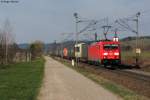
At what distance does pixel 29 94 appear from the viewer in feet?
62.0

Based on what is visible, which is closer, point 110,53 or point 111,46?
point 110,53

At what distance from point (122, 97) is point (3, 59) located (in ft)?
131

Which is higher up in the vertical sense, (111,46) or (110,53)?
(111,46)

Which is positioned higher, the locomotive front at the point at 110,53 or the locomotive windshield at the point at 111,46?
the locomotive windshield at the point at 111,46

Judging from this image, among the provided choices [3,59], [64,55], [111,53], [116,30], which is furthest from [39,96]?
[64,55]

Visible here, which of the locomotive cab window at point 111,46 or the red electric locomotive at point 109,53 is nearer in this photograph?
the red electric locomotive at point 109,53

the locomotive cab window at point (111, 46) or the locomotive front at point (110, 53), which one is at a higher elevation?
the locomotive cab window at point (111, 46)

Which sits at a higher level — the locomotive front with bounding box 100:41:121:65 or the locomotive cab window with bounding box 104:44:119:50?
the locomotive cab window with bounding box 104:44:119:50

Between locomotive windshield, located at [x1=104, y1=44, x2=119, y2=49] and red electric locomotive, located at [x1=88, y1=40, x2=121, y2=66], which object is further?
locomotive windshield, located at [x1=104, y1=44, x2=119, y2=49]

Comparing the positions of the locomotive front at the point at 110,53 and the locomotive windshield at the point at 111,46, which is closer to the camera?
the locomotive front at the point at 110,53

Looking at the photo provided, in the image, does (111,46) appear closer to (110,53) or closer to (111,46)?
(111,46)

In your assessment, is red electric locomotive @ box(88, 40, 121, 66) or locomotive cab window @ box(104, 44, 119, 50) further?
locomotive cab window @ box(104, 44, 119, 50)

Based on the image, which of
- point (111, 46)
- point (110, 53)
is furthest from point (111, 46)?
point (110, 53)

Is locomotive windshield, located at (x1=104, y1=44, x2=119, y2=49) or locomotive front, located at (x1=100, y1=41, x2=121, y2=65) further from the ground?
locomotive windshield, located at (x1=104, y1=44, x2=119, y2=49)
